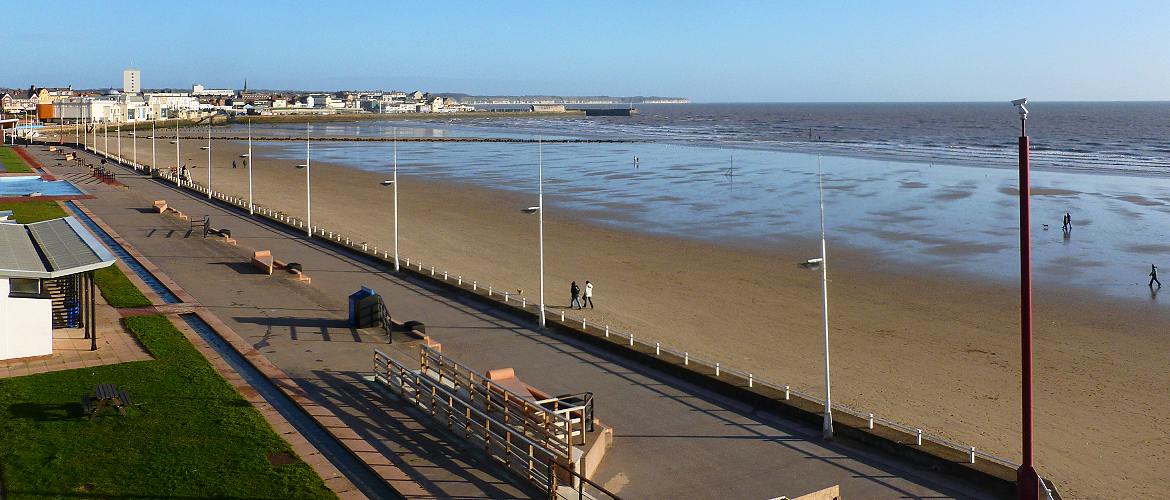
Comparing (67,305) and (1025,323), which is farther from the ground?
(1025,323)

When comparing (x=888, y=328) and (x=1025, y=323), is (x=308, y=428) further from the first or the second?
(x=888, y=328)

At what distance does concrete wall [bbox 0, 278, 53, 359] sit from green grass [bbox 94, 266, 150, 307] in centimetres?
534

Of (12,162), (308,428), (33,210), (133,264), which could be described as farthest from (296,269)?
(12,162)

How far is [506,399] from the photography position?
50.3ft

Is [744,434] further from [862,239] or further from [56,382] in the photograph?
[862,239]

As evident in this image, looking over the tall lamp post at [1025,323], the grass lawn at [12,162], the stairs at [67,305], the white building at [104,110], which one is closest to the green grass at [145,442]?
the stairs at [67,305]

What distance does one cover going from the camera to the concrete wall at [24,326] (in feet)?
66.7

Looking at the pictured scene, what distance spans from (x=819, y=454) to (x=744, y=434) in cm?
139

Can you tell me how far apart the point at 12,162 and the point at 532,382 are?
74.7 meters

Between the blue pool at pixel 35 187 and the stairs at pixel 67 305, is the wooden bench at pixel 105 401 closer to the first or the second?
the stairs at pixel 67 305

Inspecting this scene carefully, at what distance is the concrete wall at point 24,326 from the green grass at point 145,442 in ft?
5.39

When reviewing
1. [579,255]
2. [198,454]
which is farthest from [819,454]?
[579,255]

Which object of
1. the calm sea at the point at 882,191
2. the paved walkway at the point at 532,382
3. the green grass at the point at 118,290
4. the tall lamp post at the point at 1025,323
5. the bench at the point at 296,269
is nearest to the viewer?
the tall lamp post at the point at 1025,323

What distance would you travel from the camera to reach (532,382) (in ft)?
66.9
